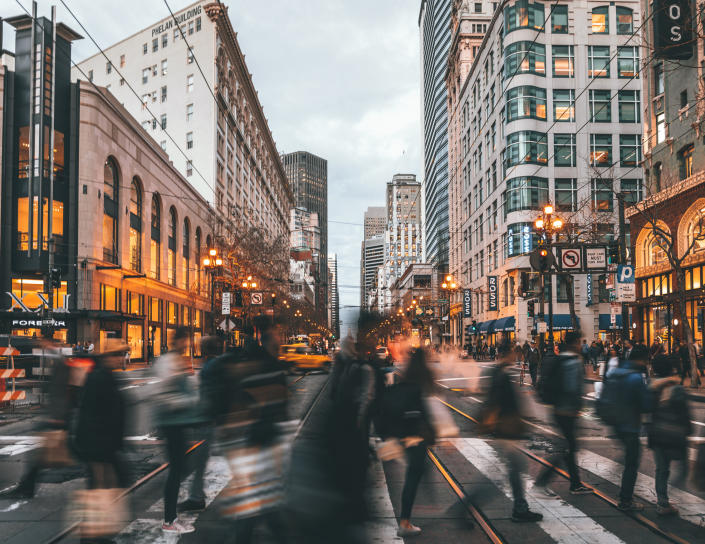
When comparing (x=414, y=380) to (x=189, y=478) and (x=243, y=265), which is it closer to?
(x=189, y=478)

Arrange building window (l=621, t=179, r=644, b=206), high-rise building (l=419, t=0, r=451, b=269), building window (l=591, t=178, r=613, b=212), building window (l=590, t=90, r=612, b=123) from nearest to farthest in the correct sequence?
building window (l=591, t=178, r=613, b=212) → building window (l=621, t=179, r=644, b=206) → building window (l=590, t=90, r=612, b=123) → high-rise building (l=419, t=0, r=451, b=269)

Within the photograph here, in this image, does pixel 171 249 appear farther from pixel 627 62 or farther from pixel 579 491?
pixel 579 491

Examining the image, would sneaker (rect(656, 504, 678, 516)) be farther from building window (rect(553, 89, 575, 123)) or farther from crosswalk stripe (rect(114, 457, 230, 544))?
building window (rect(553, 89, 575, 123))

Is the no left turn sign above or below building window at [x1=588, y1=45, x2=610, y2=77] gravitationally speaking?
below

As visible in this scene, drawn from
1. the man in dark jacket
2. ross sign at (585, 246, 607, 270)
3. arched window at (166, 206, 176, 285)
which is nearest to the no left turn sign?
ross sign at (585, 246, 607, 270)

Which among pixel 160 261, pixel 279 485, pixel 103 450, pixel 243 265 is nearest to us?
pixel 279 485

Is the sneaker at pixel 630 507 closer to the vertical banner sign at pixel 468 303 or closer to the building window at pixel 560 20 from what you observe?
the building window at pixel 560 20

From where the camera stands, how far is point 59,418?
18.9ft

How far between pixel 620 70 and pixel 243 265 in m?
38.1

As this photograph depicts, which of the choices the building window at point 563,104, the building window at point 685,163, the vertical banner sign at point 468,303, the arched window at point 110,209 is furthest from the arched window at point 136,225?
the building window at point 685,163

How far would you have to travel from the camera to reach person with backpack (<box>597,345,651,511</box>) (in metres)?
6.57

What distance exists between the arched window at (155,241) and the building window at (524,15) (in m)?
34.3

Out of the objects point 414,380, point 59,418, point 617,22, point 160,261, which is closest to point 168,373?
point 59,418

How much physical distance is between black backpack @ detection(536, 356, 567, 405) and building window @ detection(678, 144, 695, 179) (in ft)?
97.1
